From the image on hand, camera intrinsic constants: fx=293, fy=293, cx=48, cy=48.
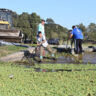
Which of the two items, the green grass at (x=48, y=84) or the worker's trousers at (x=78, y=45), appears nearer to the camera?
the green grass at (x=48, y=84)

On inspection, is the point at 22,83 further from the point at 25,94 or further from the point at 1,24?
the point at 1,24

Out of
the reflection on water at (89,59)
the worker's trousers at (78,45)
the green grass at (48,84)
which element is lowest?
the green grass at (48,84)

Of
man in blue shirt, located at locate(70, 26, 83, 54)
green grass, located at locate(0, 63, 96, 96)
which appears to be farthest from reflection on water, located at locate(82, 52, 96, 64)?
green grass, located at locate(0, 63, 96, 96)

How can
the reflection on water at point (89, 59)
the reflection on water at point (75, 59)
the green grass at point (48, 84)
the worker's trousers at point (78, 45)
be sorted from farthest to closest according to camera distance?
1. the worker's trousers at point (78, 45)
2. the reflection on water at point (89, 59)
3. the reflection on water at point (75, 59)
4. the green grass at point (48, 84)

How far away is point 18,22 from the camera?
67.0 m

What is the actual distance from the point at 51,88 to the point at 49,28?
52.5 metres

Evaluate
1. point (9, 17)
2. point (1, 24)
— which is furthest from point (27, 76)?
point (9, 17)

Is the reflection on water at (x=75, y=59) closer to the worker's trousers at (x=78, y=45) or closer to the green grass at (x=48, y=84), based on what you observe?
the worker's trousers at (x=78, y=45)

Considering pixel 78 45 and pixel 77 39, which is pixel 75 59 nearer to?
pixel 78 45

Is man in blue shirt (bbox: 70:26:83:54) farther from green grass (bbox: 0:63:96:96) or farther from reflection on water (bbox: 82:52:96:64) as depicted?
green grass (bbox: 0:63:96:96)

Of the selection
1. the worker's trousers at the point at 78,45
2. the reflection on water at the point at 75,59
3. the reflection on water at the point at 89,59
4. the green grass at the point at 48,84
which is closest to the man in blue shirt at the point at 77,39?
the worker's trousers at the point at 78,45

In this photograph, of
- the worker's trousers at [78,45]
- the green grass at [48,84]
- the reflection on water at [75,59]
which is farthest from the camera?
the worker's trousers at [78,45]

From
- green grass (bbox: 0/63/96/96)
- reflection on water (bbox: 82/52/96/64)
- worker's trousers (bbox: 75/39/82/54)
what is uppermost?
worker's trousers (bbox: 75/39/82/54)

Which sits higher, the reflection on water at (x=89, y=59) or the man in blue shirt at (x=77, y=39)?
the man in blue shirt at (x=77, y=39)
